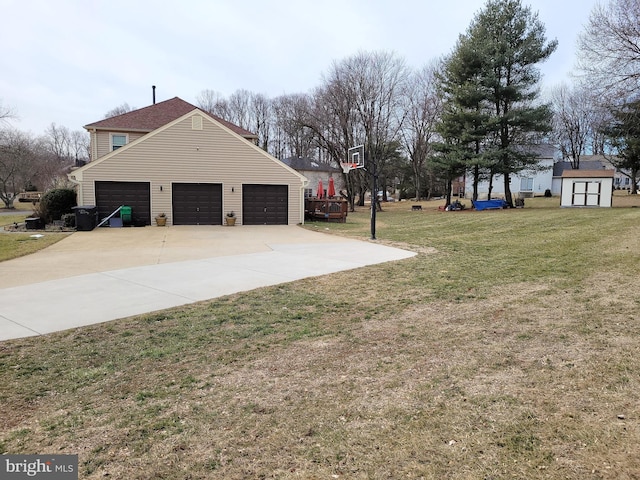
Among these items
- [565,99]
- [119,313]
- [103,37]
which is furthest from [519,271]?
[565,99]

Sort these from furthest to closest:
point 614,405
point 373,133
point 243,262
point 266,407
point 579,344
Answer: point 373,133
point 243,262
point 579,344
point 266,407
point 614,405

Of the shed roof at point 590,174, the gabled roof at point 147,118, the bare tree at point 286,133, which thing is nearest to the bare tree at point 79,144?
the bare tree at point 286,133

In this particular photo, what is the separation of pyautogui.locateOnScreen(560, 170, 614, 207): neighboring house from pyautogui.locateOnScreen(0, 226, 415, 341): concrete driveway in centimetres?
1783

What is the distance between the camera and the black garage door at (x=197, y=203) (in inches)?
826

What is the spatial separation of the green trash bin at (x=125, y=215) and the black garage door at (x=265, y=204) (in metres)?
5.28

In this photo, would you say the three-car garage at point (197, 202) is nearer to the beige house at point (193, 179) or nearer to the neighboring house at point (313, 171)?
the beige house at point (193, 179)

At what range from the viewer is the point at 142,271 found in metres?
8.73

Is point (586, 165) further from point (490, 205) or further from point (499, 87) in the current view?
point (490, 205)

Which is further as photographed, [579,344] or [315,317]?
[315,317]

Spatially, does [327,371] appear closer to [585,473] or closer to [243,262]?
[585,473]

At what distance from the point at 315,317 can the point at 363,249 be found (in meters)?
6.59

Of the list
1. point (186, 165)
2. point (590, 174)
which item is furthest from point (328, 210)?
point (590, 174)

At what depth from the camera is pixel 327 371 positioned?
381 centimetres

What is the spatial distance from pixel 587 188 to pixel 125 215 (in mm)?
25149
